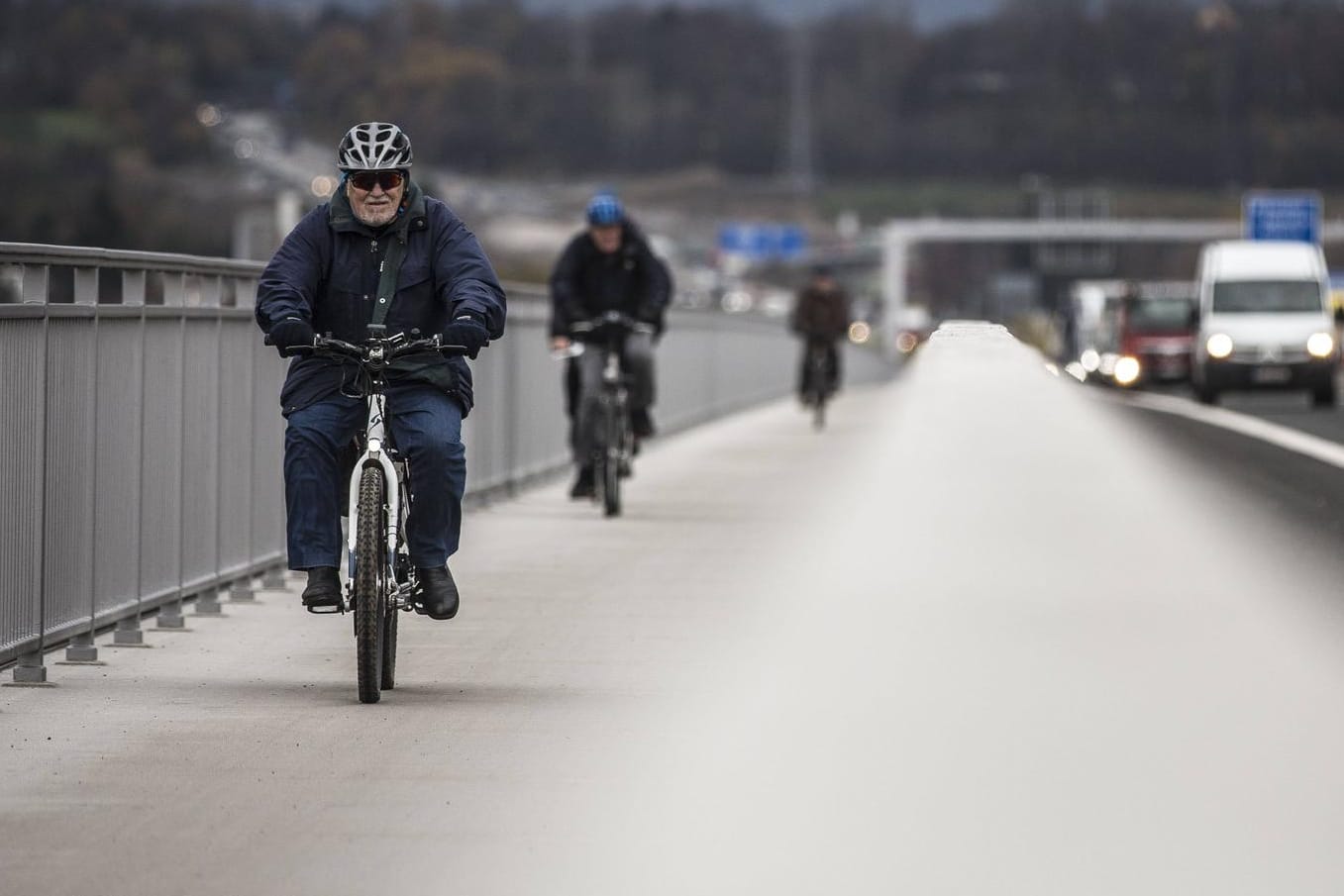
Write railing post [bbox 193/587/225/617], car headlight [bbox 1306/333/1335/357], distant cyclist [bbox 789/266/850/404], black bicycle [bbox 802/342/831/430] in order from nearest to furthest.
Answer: railing post [bbox 193/587/225/617], black bicycle [bbox 802/342/831/430], distant cyclist [bbox 789/266/850/404], car headlight [bbox 1306/333/1335/357]

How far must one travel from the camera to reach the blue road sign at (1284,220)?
255 ft

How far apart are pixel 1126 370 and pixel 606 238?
37763mm

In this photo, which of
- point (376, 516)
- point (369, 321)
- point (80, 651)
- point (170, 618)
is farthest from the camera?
point (170, 618)

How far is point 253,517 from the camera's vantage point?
13.2 metres

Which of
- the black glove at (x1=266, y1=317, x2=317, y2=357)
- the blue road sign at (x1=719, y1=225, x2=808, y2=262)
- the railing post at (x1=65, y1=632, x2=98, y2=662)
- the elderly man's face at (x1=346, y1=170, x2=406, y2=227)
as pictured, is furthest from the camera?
the blue road sign at (x1=719, y1=225, x2=808, y2=262)

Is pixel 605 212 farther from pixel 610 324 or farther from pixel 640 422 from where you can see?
pixel 640 422

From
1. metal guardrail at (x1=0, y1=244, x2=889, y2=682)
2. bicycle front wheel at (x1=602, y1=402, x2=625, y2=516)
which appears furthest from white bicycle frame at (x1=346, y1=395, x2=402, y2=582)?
bicycle front wheel at (x1=602, y1=402, x2=625, y2=516)

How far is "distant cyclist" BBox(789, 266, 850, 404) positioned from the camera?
109ft

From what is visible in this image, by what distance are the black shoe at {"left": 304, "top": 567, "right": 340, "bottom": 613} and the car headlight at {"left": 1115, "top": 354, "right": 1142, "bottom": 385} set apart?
46030mm

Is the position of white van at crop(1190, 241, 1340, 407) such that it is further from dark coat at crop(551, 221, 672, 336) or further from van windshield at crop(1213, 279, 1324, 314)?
dark coat at crop(551, 221, 672, 336)

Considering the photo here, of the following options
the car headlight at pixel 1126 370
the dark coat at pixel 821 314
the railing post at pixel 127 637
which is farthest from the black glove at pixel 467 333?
the car headlight at pixel 1126 370

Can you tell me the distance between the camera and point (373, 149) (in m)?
9.53

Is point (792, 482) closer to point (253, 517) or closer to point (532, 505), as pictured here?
point (532, 505)

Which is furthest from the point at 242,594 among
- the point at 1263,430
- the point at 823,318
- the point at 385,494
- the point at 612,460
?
the point at 823,318
